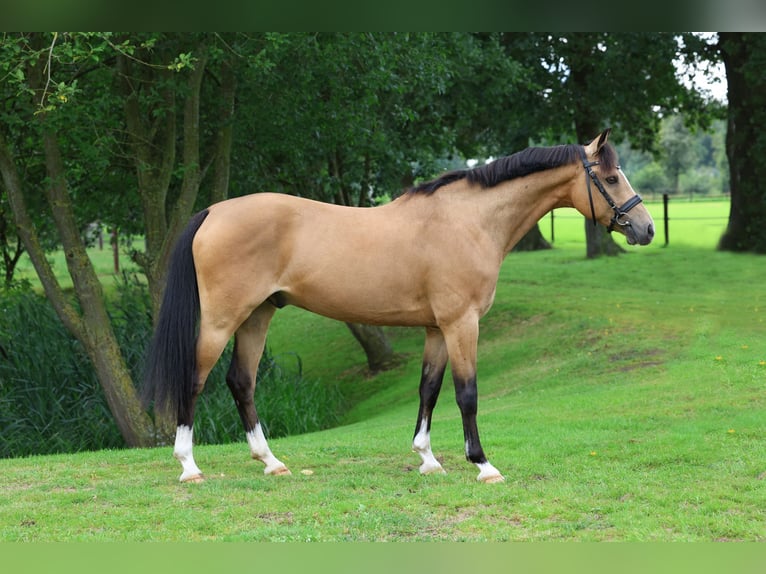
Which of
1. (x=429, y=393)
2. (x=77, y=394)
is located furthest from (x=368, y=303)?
(x=77, y=394)

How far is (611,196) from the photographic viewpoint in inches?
233

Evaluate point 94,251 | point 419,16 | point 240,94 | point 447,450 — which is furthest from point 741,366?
point 94,251

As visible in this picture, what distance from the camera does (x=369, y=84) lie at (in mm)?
9836

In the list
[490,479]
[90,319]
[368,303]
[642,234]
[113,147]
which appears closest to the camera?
[490,479]

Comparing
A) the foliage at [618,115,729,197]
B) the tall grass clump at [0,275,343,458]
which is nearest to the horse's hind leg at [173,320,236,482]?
the tall grass clump at [0,275,343,458]

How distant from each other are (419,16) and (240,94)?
8.86 m

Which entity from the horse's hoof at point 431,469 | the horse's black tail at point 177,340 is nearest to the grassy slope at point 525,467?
the horse's hoof at point 431,469

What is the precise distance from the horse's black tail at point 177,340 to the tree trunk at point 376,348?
7.81 metres

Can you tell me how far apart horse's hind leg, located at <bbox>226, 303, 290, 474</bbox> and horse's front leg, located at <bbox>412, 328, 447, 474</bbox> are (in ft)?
3.20

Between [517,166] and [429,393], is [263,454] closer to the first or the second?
[429,393]

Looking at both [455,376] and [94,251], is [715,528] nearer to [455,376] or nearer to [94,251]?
[455,376]

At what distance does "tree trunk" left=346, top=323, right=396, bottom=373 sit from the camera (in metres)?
13.9

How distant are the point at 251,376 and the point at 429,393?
1.29 metres

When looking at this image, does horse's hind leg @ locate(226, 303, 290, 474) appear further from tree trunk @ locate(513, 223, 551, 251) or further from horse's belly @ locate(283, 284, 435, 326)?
tree trunk @ locate(513, 223, 551, 251)
